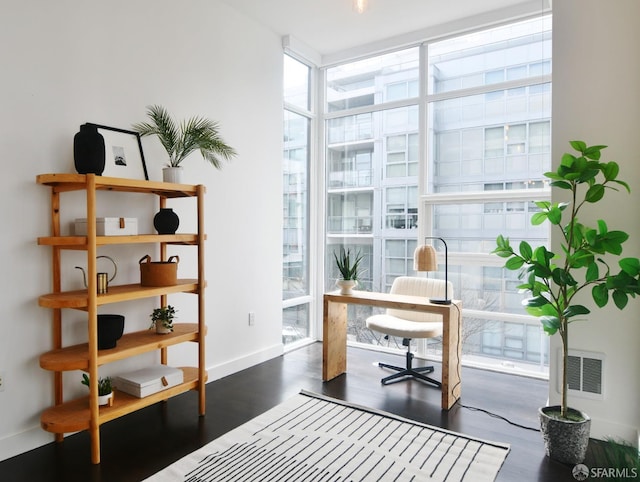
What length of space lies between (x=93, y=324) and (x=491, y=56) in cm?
370

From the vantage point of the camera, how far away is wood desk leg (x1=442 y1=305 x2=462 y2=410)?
2.97 m

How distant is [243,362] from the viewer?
3.76m

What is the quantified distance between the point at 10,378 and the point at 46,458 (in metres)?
0.46

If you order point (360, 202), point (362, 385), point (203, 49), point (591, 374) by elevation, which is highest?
point (203, 49)

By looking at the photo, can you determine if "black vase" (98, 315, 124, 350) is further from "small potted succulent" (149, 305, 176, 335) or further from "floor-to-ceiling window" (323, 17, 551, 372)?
"floor-to-ceiling window" (323, 17, 551, 372)

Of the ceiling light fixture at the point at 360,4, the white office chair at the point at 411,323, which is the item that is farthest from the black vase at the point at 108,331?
the ceiling light fixture at the point at 360,4

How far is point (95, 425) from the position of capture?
2.26 m

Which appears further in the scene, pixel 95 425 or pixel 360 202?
pixel 360 202

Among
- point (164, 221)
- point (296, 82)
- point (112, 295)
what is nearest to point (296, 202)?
Result: point (296, 82)

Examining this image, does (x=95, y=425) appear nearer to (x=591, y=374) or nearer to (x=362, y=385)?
(x=362, y=385)

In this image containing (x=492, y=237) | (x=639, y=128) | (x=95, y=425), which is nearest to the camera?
(x=95, y=425)

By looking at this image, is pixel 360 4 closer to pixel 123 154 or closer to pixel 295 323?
pixel 123 154

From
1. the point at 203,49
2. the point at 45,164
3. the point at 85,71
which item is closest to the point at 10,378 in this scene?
the point at 45,164

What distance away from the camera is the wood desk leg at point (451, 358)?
2973mm
